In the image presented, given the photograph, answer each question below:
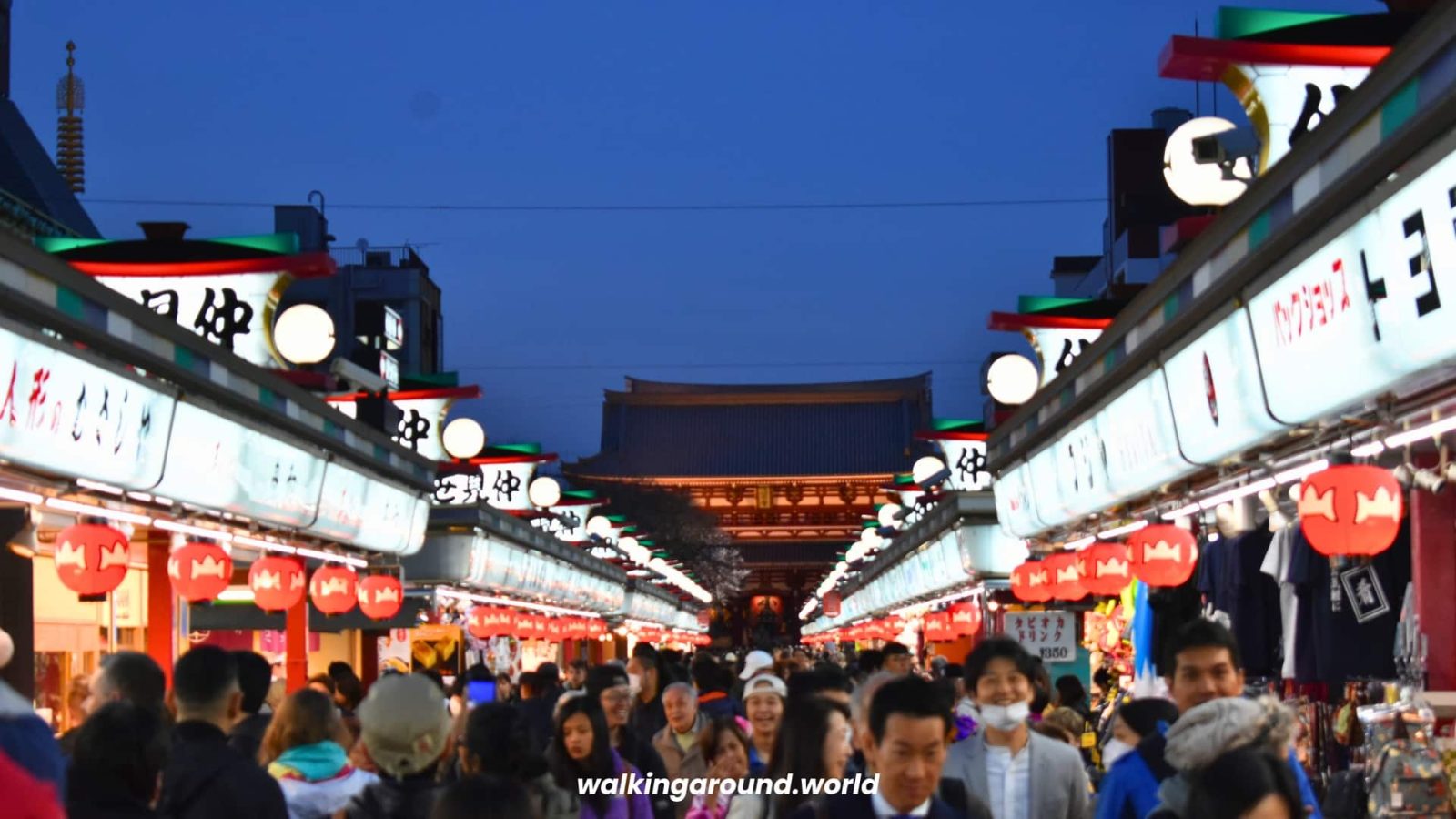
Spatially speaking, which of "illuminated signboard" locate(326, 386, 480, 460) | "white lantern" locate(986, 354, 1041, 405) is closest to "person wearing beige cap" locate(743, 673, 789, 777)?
"white lantern" locate(986, 354, 1041, 405)

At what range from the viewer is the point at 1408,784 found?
952 centimetres

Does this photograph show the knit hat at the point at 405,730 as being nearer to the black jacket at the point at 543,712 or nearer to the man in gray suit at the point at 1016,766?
the man in gray suit at the point at 1016,766

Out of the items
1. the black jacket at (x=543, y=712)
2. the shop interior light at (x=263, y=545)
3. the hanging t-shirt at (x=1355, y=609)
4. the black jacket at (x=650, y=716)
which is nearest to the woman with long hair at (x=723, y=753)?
the black jacket at (x=543, y=712)

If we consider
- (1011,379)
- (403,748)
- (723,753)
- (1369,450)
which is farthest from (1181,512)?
(403,748)

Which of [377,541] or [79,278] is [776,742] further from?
[377,541]

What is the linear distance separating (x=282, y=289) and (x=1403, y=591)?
9.92 m

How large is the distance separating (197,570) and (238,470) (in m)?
0.99

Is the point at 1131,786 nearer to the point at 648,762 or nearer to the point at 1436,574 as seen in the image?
the point at 648,762

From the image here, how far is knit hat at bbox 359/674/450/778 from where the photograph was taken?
6730mm

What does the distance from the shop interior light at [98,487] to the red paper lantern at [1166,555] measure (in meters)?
7.13

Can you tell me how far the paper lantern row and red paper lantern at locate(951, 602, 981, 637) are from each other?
7595 millimetres

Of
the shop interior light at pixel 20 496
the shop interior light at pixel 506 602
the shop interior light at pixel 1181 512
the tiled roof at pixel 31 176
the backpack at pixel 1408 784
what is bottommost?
the backpack at pixel 1408 784

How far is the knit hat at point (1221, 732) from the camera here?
574 cm

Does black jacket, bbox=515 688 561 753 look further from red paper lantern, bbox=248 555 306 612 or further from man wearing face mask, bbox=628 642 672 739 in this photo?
red paper lantern, bbox=248 555 306 612
